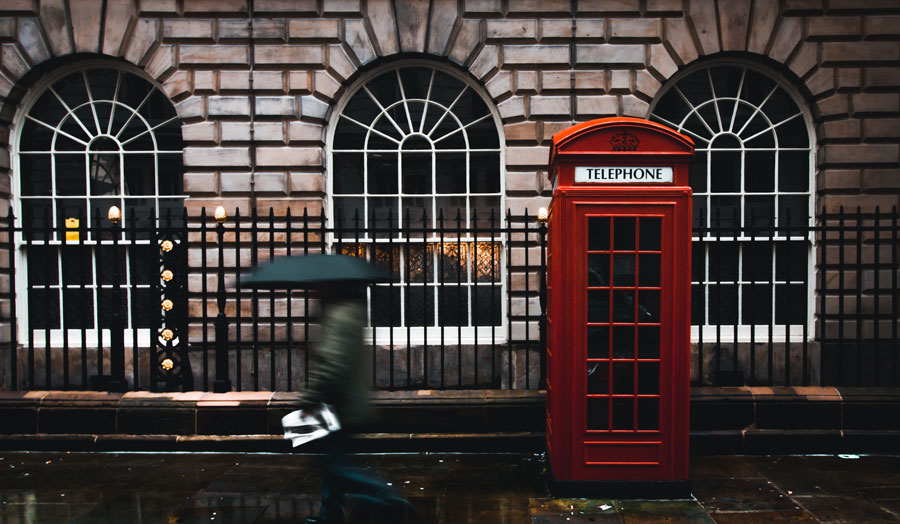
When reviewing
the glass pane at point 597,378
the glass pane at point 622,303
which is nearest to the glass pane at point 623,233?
the glass pane at point 622,303

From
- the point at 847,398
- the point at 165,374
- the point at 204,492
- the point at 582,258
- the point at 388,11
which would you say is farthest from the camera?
the point at 388,11

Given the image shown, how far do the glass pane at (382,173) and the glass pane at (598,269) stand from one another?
14.2 feet

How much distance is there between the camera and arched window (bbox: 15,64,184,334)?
8453 mm

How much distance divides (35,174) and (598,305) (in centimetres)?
801

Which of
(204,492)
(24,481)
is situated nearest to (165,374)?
(24,481)

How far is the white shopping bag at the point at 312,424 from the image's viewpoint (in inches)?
141

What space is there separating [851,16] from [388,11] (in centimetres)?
614

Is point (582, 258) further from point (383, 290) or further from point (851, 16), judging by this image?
point (851, 16)

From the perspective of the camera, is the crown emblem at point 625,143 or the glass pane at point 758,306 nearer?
the crown emblem at point 625,143

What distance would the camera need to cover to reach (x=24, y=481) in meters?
5.36

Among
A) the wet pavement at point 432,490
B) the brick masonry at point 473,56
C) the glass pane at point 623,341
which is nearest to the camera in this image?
the wet pavement at point 432,490

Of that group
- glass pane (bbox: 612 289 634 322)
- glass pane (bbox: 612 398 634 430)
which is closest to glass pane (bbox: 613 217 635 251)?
glass pane (bbox: 612 289 634 322)

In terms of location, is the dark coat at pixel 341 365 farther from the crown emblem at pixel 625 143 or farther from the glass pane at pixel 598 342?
the crown emblem at pixel 625 143

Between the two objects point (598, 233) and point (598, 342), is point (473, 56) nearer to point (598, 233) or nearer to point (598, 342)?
point (598, 233)
